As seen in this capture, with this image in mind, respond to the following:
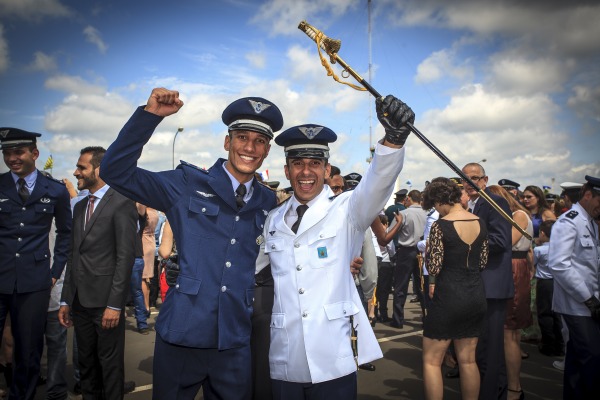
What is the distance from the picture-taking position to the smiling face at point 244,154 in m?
2.55

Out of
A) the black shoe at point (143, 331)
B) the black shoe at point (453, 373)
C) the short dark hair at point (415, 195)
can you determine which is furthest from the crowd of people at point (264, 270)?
the short dark hair at point (415, 195)

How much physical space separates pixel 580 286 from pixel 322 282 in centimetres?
292

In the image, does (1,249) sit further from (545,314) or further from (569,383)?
(545,314)

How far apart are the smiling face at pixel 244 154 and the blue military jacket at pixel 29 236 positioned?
2885mm

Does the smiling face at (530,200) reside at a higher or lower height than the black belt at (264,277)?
higher

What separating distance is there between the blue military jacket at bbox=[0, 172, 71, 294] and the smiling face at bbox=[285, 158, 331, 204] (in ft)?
10.2

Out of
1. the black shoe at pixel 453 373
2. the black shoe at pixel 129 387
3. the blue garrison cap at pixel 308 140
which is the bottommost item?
the black shoe at pixel 453 373

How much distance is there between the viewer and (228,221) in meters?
2.42

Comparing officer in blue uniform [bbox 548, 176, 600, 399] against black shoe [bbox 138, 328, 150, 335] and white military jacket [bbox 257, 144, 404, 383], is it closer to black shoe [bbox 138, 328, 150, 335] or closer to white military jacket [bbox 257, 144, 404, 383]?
white military jacket [bbox 257, 144, 404, 383]

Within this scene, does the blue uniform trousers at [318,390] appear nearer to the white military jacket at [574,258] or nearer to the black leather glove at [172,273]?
the black leather glove at [172,273]

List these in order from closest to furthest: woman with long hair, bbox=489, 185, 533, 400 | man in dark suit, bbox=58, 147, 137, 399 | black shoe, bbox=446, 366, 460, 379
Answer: man in dark suit, bbox=58, 147, 137, 399
woman with long hair, bbox=489, 185, 533, 400
black shoe, bbox=446, 366, 460, 379

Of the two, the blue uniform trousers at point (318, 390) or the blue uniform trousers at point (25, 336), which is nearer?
the blue uniform trousers at point (318, 390)

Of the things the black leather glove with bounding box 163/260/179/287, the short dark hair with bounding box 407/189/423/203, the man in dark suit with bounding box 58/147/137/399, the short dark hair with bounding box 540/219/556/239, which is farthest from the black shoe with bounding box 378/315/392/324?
the black leather glove with bounding box 163/260/179/287

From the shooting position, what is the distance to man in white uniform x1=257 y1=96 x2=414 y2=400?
88.8 inches
